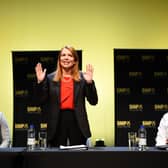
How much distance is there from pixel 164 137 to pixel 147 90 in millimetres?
1153

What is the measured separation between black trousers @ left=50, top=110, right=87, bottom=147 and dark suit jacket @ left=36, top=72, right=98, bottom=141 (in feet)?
0.13

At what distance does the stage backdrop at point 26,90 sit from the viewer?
445 centimetres

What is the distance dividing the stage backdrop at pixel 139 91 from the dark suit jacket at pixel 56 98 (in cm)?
179

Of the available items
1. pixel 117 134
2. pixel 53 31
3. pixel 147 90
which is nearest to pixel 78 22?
pixel 53 31

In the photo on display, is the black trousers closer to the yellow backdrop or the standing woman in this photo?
the standing woman

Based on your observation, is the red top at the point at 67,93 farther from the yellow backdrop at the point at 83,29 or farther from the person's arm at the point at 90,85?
the yellow backdrop at the point at 83,29

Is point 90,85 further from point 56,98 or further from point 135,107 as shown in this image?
point 135,107

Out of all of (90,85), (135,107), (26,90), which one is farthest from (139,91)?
(90,85)
